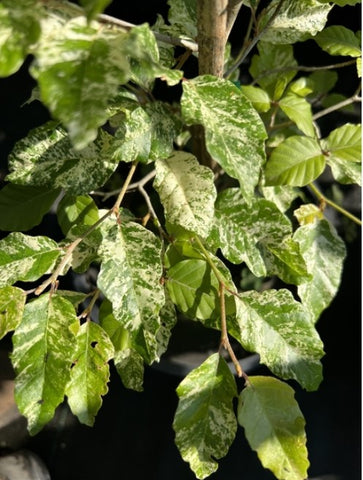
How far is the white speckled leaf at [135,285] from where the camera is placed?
1.91ft

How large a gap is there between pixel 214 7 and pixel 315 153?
0.28 meters

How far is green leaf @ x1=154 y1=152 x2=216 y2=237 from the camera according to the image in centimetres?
62

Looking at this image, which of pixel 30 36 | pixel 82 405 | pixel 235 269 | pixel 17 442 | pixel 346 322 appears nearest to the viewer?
pixel 30 36

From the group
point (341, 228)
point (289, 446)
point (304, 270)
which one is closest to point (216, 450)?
point (289, 446)

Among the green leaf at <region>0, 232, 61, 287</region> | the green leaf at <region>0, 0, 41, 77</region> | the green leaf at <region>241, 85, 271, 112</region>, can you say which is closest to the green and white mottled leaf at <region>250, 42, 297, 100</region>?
the green leaf at <region>241, 85, 271, 112</region>

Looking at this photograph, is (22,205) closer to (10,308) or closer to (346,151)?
(10,308)

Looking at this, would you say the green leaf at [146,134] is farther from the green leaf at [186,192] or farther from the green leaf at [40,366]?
the green leaf at [40,366]

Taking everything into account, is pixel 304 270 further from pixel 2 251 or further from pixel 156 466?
pixel 156 466

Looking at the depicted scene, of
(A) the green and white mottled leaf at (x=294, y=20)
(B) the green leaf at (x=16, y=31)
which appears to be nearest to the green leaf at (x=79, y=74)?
(B) the green leaf at (x=16, y=31)

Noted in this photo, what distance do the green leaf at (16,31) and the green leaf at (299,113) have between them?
0.48 m

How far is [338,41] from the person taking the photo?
0.78m

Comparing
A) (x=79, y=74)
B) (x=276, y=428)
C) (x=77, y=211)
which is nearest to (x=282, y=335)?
(x=276, y=428)

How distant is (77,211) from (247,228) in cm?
24

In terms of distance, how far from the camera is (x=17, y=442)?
1.19 m
